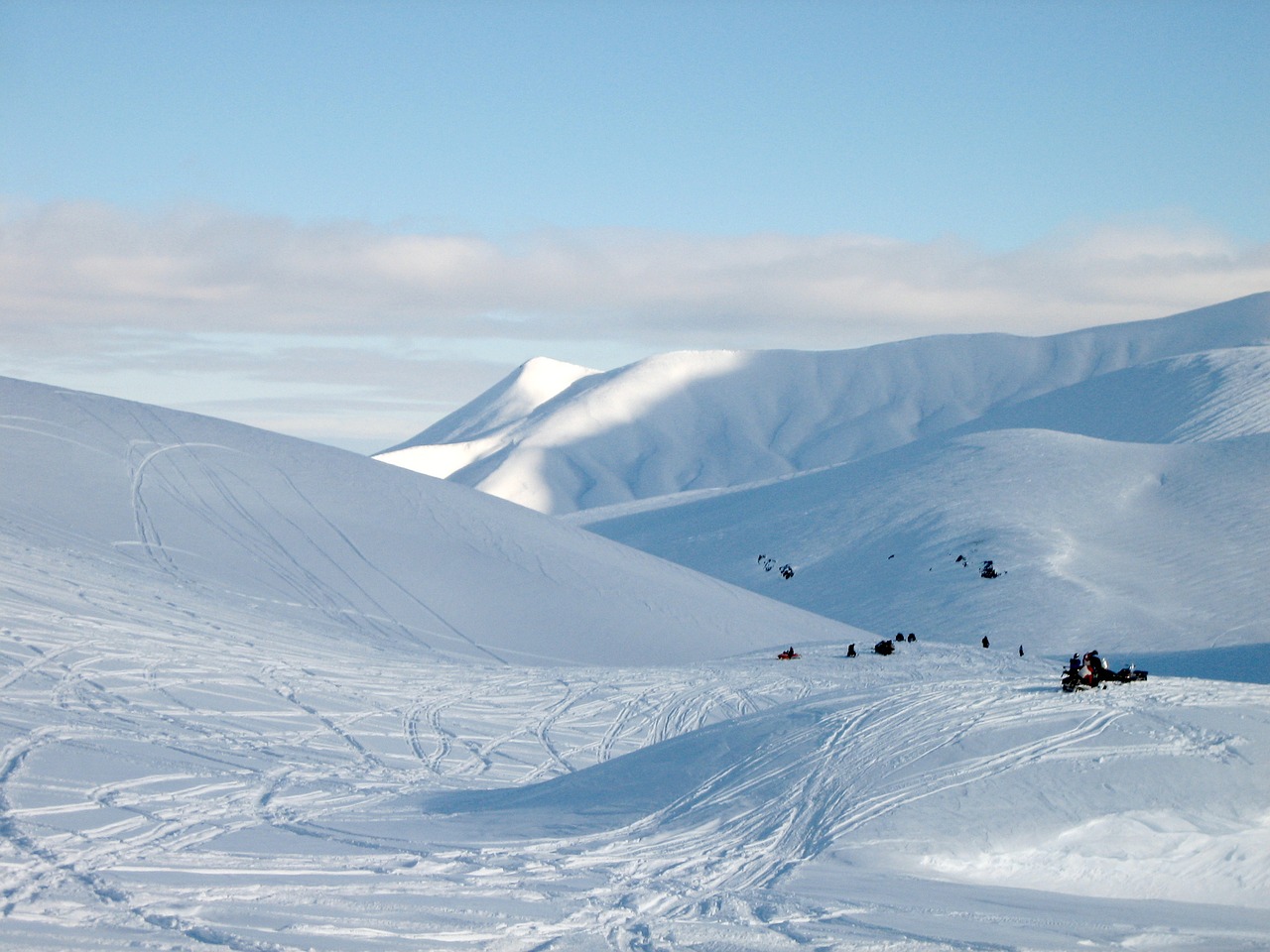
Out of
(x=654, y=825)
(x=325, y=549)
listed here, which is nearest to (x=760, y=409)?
(x=325, y=549)

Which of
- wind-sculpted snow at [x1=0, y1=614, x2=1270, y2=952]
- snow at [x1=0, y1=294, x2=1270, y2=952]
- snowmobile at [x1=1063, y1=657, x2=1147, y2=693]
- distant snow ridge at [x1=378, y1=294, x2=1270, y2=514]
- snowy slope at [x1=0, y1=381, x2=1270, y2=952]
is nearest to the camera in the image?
wind-sculpted snow at [x1=0, y1=614, x2=1270, y2=952]

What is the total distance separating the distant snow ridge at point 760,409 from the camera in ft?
380

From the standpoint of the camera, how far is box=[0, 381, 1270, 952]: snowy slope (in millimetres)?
7898

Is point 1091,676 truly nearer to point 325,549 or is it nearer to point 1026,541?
point 325,549

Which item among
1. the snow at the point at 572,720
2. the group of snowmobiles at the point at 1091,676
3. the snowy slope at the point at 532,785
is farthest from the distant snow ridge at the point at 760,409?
the group of snowmobiles at the point at 1091,676

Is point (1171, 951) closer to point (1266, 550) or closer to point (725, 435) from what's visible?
point (1266, 550)

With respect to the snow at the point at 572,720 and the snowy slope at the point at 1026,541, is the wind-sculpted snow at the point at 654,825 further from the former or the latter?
the snowy slope at the point at 1026,541

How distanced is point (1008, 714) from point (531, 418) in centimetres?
12614

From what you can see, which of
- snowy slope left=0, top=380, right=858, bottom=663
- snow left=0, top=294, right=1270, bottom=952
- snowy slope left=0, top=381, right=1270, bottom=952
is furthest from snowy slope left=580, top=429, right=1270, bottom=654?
snowy slope left=0, top=381, right=1270, bottom=952

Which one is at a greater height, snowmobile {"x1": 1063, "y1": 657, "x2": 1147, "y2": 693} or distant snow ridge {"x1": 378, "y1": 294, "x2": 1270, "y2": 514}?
distant snow ridge {"x1": 378, "y1": 294, "x2": 1270, "y2": 514}

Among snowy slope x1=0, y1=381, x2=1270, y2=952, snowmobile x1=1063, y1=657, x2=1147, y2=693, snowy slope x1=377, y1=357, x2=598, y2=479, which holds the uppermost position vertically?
snowy slope x1=377, y1=357, x2=598, y2=479

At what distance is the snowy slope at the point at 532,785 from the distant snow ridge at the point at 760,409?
81012 mm

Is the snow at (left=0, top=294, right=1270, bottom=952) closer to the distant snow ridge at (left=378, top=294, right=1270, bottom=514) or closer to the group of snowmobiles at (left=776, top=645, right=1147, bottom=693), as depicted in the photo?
the group of snowmobiles at (left=776, top=645, right=1147, bottom=693)

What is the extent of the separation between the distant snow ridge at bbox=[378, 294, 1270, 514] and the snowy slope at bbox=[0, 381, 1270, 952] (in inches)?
3189
